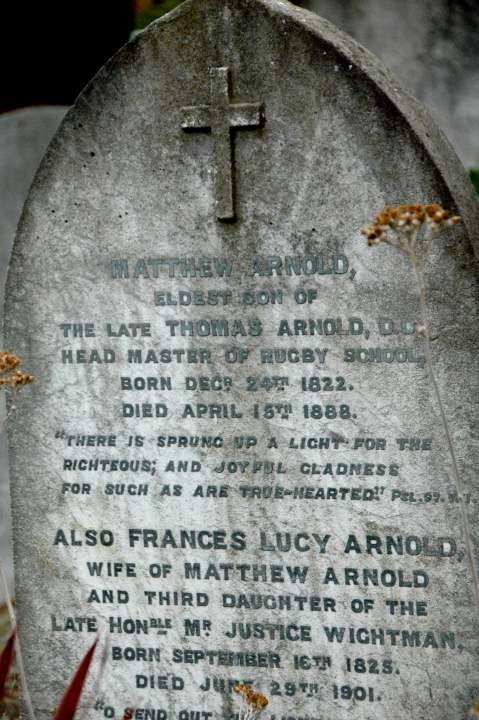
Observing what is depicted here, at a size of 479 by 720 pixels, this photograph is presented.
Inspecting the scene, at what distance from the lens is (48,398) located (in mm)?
3416

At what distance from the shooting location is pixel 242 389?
3.25 metres

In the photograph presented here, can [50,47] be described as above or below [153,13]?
below

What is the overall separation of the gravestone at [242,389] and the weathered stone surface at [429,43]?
3336 millimetres

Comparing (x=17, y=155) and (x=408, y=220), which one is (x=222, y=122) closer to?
(x=408, y=220)

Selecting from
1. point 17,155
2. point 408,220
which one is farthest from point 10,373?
point 17,155

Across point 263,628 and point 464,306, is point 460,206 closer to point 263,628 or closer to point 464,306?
point 464,306

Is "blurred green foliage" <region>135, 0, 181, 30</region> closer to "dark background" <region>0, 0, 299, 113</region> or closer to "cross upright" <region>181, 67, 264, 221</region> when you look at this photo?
"dark background" <region>0, 0, 299, 113</region>

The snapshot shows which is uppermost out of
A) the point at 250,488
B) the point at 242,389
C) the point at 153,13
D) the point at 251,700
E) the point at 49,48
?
the point at 153,13

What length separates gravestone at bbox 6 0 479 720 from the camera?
121 inches

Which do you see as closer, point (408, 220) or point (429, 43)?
point (408, 220)

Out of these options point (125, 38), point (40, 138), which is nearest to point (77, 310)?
point (40, 138)

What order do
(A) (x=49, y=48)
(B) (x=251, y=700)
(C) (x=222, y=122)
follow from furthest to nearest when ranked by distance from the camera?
1. (A) (x=49, y=48)
2. (C) (x=222, y=122)
3. (B) (x=251, y=700)

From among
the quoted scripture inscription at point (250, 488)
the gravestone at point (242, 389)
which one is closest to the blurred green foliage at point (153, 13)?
the gravestone at point (242, 389)

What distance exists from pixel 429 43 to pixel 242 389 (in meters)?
3.73
